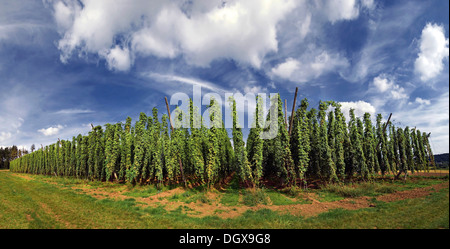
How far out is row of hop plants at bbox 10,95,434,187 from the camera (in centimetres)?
1906

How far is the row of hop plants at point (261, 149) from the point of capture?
19062 millimetres

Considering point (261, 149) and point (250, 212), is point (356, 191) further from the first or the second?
point (250, 212)

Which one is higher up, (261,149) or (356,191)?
(261,149)

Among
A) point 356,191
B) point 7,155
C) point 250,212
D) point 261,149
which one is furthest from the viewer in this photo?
point 7,155

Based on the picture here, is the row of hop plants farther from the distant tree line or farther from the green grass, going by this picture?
the distant tree line

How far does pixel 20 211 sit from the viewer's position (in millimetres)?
11844

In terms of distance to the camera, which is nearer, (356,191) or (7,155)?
(356,191)

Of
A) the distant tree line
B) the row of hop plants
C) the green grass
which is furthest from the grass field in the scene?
the distant tree line

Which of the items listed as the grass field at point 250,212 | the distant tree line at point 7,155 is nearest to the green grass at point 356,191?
the grass field at point 250,212

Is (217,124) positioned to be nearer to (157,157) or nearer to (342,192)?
(157,157)

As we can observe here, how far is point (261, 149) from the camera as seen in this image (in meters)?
18.9

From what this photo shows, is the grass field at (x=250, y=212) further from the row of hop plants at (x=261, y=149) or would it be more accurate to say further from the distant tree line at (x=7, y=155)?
the distant tree line at (x=7, y=155)

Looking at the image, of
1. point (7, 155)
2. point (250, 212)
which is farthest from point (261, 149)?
point (7, 155)
